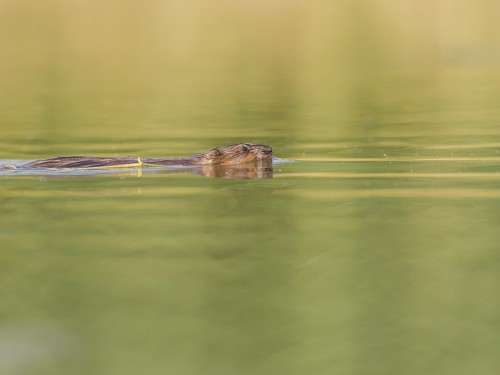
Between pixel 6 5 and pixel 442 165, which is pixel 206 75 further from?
pixel 6 5

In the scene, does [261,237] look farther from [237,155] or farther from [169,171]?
[237,155]

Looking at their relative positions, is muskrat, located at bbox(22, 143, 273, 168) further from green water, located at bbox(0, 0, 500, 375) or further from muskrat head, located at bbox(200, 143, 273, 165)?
green water, located at bbox(0, 0, 500, 375)

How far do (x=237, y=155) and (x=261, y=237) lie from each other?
Result: 526cm

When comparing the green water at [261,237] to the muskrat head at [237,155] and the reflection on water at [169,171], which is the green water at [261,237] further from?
the muskrat head at [237,155]

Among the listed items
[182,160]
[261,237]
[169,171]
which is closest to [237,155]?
[182,160]

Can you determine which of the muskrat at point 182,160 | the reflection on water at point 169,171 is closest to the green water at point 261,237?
the reflection on water at point 169,171

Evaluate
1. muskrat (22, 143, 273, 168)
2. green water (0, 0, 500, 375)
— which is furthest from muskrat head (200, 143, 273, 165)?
green water (0, 0, 500, 375)

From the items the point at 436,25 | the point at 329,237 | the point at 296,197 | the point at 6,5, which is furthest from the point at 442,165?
the point at 6,5

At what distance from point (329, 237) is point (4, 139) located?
1043 centimetres

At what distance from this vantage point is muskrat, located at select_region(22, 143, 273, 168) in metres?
17.7

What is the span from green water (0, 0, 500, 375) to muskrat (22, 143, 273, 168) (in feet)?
1.35

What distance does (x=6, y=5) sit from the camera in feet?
259

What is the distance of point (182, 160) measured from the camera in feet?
59.4

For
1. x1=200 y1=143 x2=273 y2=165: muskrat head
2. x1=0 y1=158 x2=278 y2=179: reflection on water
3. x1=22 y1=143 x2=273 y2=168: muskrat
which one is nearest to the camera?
x1=0 y1=158 x2=278 y2=179: reflection on water
